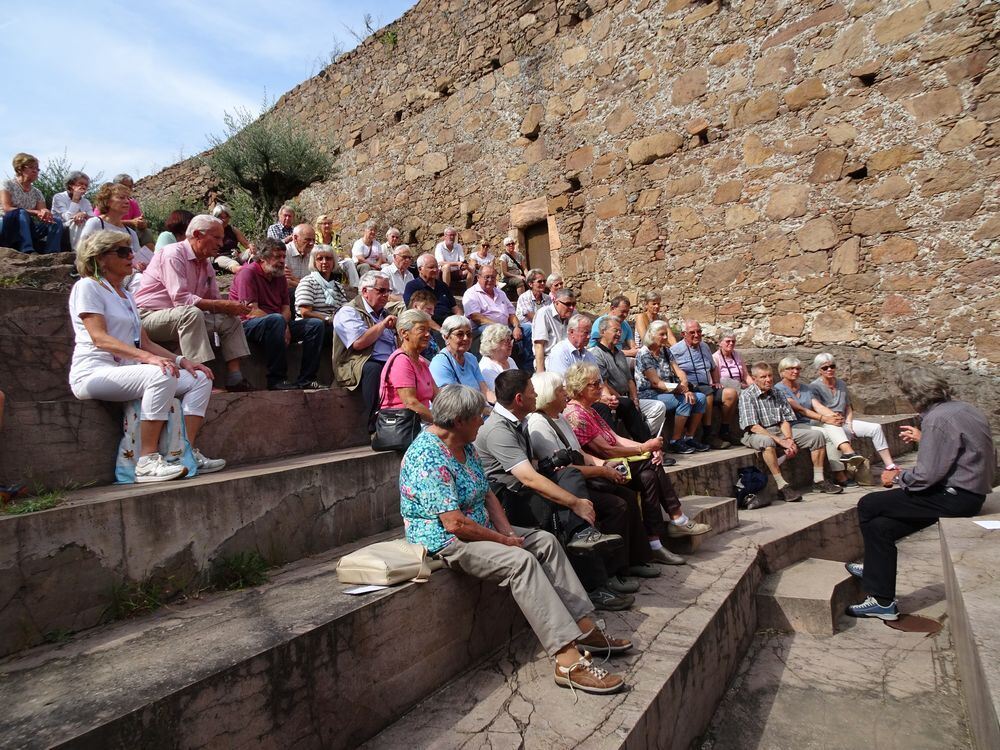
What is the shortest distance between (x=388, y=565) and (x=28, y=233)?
16.6 feet

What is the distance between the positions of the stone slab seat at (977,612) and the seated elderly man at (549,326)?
3.50 metres

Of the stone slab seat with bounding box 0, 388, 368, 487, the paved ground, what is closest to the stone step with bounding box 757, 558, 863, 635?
the paved ground

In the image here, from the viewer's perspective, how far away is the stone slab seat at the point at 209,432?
2.94 m

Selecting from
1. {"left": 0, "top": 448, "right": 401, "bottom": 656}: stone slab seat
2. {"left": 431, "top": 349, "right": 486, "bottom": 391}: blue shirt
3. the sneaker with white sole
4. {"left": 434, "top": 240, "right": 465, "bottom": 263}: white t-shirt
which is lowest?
the sneaker with white sole

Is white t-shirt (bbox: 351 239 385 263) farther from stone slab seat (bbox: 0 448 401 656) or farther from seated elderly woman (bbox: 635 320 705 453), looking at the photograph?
stone slab seat (bbox: 0 448 401 656)

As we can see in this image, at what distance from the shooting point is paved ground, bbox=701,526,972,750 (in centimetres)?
304

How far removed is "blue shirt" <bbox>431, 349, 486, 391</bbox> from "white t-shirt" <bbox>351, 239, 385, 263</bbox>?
382 cm

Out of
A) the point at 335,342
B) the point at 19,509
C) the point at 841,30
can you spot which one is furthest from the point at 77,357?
the point at 841,30

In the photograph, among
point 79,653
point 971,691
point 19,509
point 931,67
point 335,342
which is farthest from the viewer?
point 931,67

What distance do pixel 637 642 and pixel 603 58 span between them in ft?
28.1

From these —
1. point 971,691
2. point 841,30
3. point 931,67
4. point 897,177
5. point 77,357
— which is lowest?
point 971,691

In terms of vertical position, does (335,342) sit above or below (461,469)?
above

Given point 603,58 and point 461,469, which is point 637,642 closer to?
point 461,469

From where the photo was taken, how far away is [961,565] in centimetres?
334
